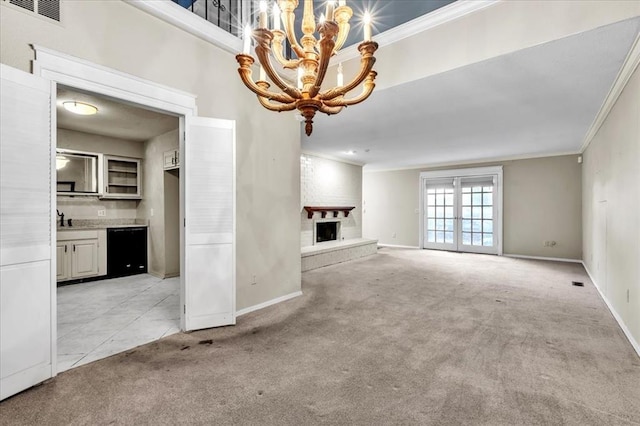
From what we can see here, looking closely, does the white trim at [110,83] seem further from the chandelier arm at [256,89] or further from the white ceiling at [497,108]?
the white ceiling at [497,108]

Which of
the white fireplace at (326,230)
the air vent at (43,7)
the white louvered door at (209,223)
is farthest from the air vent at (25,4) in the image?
the white fireplace at (326,230)

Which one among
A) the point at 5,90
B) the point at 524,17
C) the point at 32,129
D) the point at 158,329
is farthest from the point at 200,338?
the point at 524,17

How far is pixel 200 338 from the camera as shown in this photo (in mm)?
2684

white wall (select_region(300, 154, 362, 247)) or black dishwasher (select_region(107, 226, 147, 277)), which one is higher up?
white wall (select_region(300, 154, 362, 247))

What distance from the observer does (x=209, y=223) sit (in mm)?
2875

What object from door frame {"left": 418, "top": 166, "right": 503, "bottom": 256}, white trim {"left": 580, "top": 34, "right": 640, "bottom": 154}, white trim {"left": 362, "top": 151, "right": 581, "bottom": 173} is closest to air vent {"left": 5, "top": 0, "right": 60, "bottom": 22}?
white trim {"left": 580, "top": 34, "right": 640, "bottom": 154}

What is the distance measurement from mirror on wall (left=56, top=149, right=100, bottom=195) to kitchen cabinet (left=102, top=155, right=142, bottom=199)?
0.52ft

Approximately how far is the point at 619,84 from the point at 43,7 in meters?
4.98

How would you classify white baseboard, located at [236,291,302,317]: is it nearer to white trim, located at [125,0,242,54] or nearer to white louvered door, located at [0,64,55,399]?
white louvered door, located at [0,64,55,399]

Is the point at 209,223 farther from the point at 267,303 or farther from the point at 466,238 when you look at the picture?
the point at 466,238

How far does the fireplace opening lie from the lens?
726cm

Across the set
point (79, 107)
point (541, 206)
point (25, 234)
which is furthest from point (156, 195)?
point (541, 206)

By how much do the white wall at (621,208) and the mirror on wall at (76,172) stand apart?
6.97 metres

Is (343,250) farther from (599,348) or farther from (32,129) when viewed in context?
(32,129)
